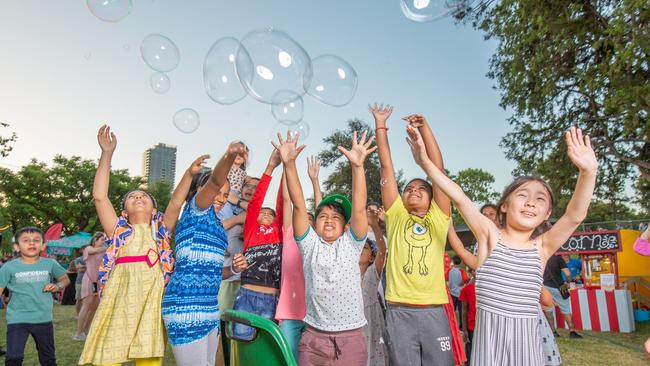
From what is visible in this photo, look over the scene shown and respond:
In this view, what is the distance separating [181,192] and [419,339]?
1774mm

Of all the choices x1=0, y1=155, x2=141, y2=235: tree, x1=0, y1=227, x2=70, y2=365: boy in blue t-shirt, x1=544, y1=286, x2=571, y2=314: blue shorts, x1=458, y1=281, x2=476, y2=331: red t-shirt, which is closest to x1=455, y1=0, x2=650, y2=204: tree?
x1=544, y1=286, x2=571, y2=314: blue shorts

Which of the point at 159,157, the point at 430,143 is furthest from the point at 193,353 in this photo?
the point at 159,157

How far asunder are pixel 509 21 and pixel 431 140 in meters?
11.8

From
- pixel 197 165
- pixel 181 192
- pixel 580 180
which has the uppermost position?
pixel 197 165

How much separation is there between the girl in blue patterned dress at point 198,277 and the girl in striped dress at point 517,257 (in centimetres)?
142

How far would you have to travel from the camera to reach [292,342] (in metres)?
3.44

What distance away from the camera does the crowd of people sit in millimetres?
2432

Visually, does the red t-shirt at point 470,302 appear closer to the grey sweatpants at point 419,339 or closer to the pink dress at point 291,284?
the grey sweatpants at point 419,339

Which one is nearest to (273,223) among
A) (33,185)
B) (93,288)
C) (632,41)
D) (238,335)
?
(238,335)

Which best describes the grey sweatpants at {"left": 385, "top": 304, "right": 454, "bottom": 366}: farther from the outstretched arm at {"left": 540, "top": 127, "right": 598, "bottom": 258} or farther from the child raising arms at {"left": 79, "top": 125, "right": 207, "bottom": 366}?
the child raising arms at {"left": 79, "top": 125, "right": 207, "bottom": 366}

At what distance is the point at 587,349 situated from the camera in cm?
734

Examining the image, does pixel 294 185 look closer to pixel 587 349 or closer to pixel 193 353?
pixel 193 353

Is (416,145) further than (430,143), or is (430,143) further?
(430,143)

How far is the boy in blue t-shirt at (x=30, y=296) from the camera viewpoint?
4.61m
